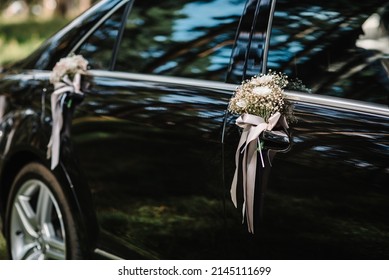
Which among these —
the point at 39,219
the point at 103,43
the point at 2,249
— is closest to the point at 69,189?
the point at 39,219

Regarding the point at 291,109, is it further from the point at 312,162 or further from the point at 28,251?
the point at 28,251

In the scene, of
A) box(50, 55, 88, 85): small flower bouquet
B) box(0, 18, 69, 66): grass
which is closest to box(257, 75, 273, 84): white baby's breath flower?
box(50, 55, 88, 85): small flower bouquet

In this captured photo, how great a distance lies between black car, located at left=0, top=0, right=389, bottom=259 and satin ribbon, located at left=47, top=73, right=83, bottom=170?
0.03 metres

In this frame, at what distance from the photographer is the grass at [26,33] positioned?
1507cm

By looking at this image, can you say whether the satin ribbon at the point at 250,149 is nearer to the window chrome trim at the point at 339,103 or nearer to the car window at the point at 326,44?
the window chrome trim at the point at 339,103

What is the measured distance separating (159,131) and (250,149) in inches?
22.9

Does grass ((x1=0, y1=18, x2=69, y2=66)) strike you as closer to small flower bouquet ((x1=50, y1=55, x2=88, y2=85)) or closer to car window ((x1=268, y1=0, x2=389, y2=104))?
small flower bouquet ((x1=50, y1=55, x2=88, y2=85))

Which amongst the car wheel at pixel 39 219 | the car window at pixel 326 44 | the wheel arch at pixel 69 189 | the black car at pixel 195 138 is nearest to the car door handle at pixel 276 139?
the black car at pixel 195 138

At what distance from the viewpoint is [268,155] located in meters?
2.74

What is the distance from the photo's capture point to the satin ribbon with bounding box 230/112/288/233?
275 cm

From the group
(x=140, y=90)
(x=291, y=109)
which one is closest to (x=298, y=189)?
(x=291, y=109)

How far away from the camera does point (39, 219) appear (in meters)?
4.04

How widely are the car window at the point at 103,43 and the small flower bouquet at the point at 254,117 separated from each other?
1.16m

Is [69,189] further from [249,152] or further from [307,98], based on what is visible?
[307,98]
